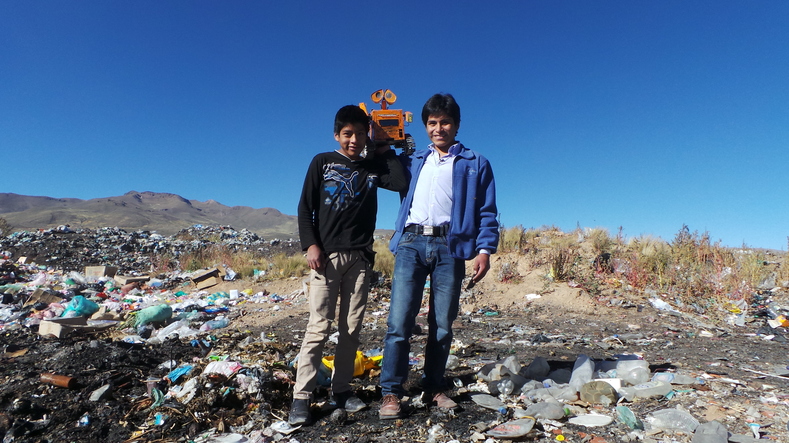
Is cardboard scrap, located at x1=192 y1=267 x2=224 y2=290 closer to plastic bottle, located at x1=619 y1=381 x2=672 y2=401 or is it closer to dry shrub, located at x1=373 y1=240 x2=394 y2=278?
dry shrub, located at x1=373 y1=240 x2=394 y2=278

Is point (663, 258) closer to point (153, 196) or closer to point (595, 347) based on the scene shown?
point (595, 347)

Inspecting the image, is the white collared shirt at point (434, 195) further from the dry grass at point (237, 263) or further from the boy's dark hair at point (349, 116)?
the dry grass at point (237, 263)

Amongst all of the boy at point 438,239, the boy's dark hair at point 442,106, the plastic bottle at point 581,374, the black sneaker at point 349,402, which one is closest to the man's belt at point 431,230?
the boy at point 438,239

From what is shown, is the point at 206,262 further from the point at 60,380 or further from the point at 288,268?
the point at 60,380

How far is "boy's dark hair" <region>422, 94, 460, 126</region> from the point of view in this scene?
2.58 meters

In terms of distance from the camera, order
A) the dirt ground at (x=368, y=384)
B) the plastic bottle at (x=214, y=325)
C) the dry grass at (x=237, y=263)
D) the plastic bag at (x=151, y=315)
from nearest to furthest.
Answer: the dirt ground at (x=368, y=384) < the plastic bag at (x=151, y=315) < the plastic bottle at (x=214, y=325) < the dry grass at (x=237, y=263)

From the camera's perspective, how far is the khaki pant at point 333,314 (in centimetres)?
243

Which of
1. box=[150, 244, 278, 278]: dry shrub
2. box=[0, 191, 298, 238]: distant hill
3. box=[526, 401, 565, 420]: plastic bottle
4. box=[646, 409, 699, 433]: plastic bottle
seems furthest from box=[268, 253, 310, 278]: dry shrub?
box=[0, 191, 298, 238]: distant hill

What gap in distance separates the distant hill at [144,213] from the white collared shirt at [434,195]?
2884 inches

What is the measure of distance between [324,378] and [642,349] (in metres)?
3.18

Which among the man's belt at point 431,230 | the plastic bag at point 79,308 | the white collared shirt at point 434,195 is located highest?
the white collared shirt at point 434,195

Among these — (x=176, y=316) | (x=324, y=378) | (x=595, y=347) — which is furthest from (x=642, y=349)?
(x=176, y=316)

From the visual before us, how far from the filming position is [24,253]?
12711 mm

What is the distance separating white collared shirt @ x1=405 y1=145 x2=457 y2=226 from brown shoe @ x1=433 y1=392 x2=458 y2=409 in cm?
103
